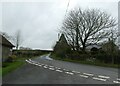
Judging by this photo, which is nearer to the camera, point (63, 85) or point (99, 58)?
point (63, 85)

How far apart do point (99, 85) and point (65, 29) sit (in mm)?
39018

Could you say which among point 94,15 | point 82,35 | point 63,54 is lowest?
point 63,54

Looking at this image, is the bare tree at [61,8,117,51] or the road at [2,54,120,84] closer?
the road at [2,54,120,84]

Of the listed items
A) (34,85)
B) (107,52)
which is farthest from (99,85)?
(107,52)

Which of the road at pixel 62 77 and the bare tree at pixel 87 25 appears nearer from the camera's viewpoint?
the road at pixel 62 77

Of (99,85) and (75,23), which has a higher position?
(75,23)

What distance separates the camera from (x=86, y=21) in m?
46.6

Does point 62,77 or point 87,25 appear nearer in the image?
point 62,77

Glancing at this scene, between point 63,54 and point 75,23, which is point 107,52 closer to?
point 75,23

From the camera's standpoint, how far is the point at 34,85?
1044 centimetres

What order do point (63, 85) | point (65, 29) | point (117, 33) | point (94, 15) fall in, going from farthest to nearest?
1. point (65, 29)
2. point (94, 15)
3. point (117, 33)
4. point (63, 85)

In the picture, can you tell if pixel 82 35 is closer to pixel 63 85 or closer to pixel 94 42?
pixel 94 42

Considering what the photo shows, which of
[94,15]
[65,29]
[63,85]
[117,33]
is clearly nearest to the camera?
[63,85]

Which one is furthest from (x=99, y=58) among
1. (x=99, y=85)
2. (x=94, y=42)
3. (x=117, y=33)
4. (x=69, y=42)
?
(x=99, y=85)
